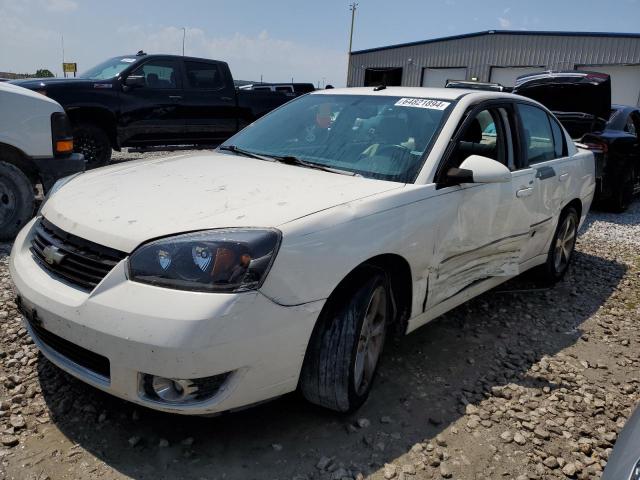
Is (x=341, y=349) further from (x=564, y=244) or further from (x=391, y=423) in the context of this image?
(x=564, y=244)

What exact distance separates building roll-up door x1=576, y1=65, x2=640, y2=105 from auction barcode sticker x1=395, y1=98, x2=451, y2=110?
19.3 m

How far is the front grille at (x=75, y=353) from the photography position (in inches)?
84.9

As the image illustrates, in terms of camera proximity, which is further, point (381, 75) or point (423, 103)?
point (381, 75)

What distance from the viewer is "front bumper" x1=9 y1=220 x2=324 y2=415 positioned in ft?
6.41

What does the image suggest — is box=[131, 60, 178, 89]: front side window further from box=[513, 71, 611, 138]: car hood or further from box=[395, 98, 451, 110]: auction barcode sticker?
box=[395, 98, 451, 110]: auction barcode sticker

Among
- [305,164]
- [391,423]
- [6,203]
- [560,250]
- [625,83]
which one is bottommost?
[391,423]

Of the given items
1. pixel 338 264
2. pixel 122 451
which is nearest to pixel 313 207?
pixel 338 264

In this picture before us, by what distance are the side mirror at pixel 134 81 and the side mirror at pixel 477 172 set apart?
7.01 metres

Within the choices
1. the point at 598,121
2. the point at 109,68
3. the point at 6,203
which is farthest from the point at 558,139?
the point at 109,68

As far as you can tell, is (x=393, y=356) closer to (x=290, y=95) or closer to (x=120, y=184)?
(x=120, y=184)

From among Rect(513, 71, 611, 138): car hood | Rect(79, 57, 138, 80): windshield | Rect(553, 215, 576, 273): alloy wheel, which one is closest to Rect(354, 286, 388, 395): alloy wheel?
Rect(553, 215, 576, 273): alloy wheel

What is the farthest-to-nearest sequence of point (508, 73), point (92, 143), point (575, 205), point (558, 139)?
point (508, 73), point (92, 143), point (575, 205), point (558, 139)

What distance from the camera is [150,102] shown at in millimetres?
8820

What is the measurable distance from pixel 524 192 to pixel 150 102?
6846mm
